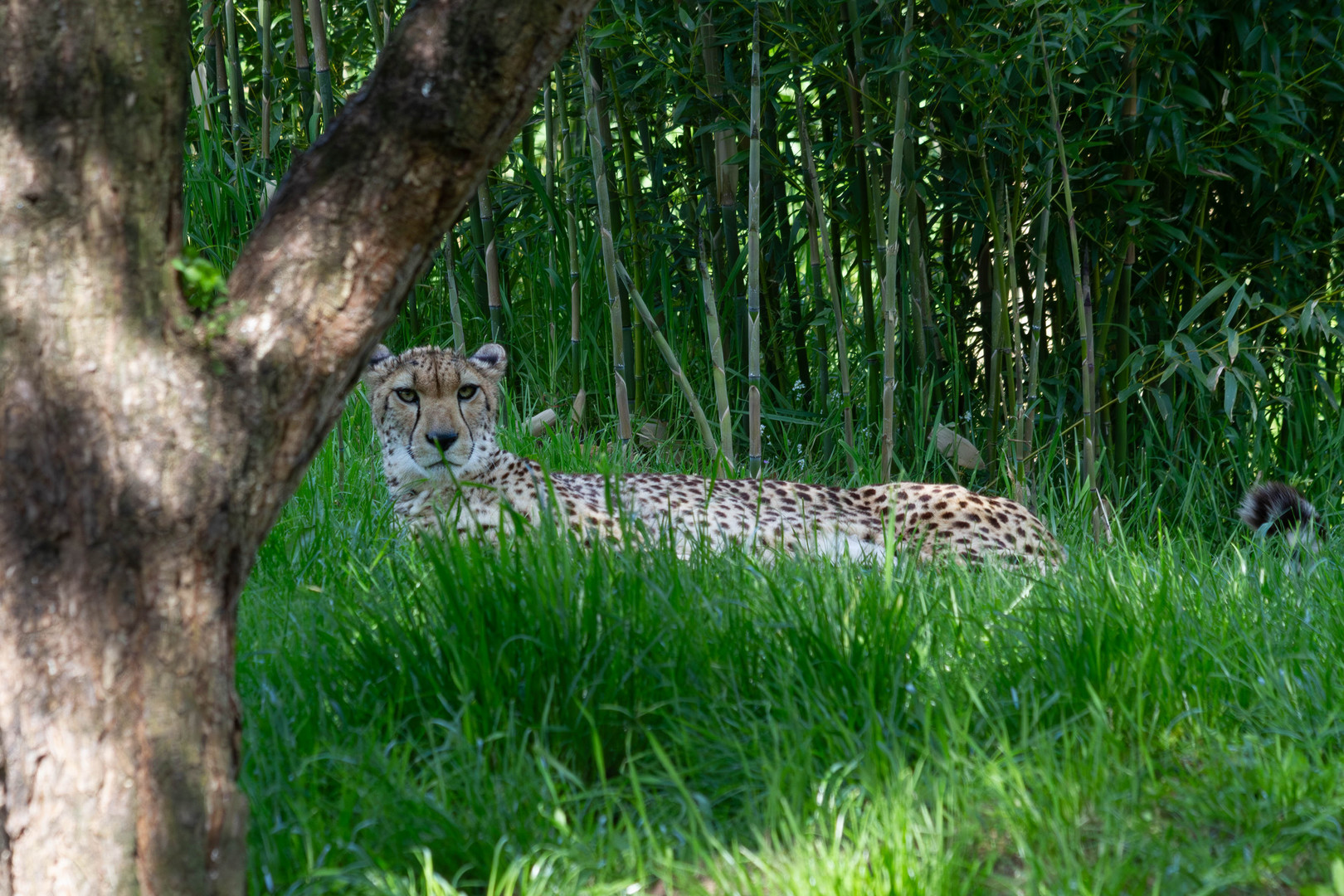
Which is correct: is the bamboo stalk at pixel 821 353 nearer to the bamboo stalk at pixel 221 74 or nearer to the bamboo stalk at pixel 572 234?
the bamboo stalk at pixel 572 234

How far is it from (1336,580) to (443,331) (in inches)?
153

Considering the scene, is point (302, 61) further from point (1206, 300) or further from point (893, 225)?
point (1206, 300)

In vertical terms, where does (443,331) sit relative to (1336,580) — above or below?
above

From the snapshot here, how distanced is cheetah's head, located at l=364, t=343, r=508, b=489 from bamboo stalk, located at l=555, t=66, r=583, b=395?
129 cm

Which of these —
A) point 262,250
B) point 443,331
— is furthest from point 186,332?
point 443,331

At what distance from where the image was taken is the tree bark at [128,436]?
1.59 m

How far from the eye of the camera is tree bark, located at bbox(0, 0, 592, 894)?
159 cm

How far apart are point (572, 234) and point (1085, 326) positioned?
78.3 inches

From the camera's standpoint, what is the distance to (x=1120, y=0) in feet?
13.6

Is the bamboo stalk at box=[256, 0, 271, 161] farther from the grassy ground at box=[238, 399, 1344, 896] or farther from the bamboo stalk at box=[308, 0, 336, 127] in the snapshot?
the grassy ground at box=[238, 399, 1344, 896]

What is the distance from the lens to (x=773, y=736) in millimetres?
2039

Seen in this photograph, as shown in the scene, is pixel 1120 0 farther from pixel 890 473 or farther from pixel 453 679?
pixel 453 679

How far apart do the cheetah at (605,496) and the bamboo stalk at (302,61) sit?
1.65m

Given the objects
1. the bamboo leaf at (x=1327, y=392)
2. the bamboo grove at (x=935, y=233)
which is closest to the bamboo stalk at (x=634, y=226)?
the bamboo grove at (x=935, y=233)
